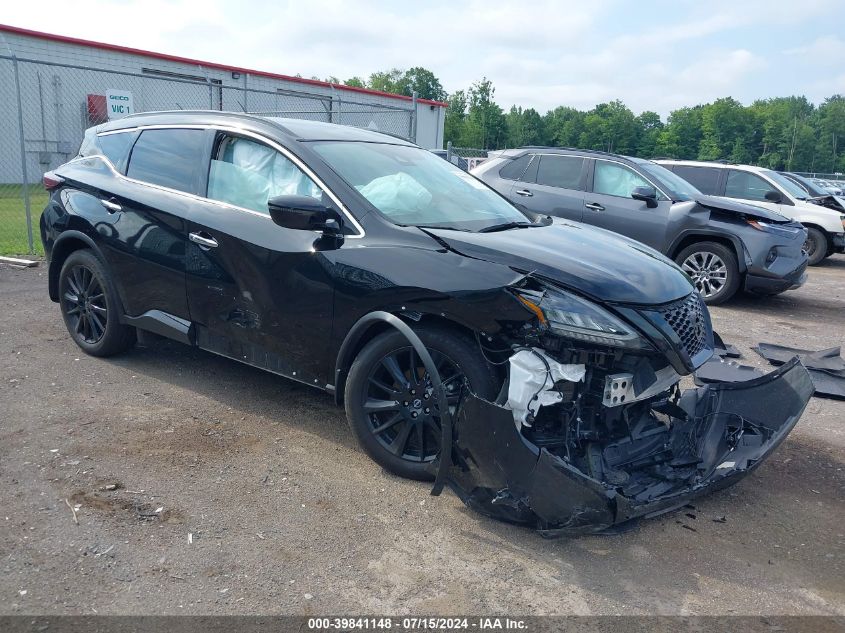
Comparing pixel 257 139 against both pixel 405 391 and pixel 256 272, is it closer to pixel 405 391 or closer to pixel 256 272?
pixel 256 272

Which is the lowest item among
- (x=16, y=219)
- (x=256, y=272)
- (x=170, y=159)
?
(x=16, y=219)

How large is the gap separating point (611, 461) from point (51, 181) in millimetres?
4732

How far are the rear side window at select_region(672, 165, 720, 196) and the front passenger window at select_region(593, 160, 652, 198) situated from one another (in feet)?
11.7

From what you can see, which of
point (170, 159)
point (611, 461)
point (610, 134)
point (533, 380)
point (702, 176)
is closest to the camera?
point (533, 380)

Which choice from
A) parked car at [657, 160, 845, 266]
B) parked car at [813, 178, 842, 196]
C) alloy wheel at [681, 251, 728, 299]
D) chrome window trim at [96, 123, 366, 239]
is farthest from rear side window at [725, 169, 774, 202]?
chrome window trim at [96, 123, 366, 239]

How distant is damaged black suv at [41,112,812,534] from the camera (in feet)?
10.5

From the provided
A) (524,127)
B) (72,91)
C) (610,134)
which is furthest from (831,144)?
(72,91)

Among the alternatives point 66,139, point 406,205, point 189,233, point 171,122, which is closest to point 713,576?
point 406,205

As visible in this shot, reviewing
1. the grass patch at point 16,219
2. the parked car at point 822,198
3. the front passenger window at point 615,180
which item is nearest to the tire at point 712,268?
the front passenger window at point 615,180

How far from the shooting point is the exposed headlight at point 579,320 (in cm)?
320

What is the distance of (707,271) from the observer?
8859mm

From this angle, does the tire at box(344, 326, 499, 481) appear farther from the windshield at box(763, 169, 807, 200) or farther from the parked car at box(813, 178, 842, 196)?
the parked car at box(813, 178, 842, 196)

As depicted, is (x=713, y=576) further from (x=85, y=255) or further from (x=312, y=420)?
(x=85, y=255)

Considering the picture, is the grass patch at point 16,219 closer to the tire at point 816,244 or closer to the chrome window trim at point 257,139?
the chrome window trim at point 257,139
